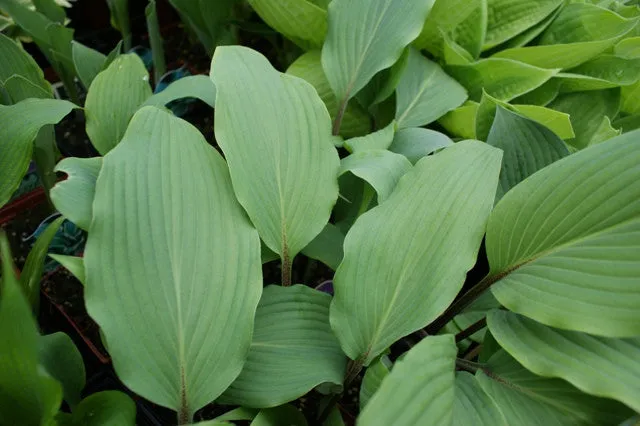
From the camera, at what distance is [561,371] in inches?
18.4

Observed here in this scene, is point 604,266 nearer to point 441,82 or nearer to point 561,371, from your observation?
point 561,371

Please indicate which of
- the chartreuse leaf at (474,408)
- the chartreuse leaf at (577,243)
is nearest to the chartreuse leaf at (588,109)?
the chartreuse leaf at (577,243)

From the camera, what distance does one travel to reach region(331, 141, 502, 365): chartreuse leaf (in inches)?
19.8

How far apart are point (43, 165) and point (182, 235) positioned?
35cm

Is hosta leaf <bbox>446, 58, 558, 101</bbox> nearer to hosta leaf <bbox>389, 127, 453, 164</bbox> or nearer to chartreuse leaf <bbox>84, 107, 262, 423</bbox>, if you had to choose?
hosta leaf <bbox>389, 127, 453, 164</bbox>

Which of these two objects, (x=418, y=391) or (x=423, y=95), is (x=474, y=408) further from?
(x=423, y=95)

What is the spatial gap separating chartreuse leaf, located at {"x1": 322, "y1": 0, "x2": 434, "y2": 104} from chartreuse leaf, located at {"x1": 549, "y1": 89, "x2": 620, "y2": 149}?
27 cm

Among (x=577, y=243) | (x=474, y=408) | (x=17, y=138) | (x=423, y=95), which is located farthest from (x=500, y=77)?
(x=17, y=138)

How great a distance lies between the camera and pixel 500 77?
0.77m

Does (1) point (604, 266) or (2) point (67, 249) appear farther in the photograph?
(2) point (67, 249)

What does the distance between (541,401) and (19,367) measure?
1.31 feet

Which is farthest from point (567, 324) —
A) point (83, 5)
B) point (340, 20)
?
point (83, 5)

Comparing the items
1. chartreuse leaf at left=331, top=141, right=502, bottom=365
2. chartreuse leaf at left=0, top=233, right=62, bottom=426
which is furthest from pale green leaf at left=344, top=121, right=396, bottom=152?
chartreuse leaf at left=0, top=233, right=62, bottom=426

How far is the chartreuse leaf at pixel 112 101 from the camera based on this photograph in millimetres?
634
